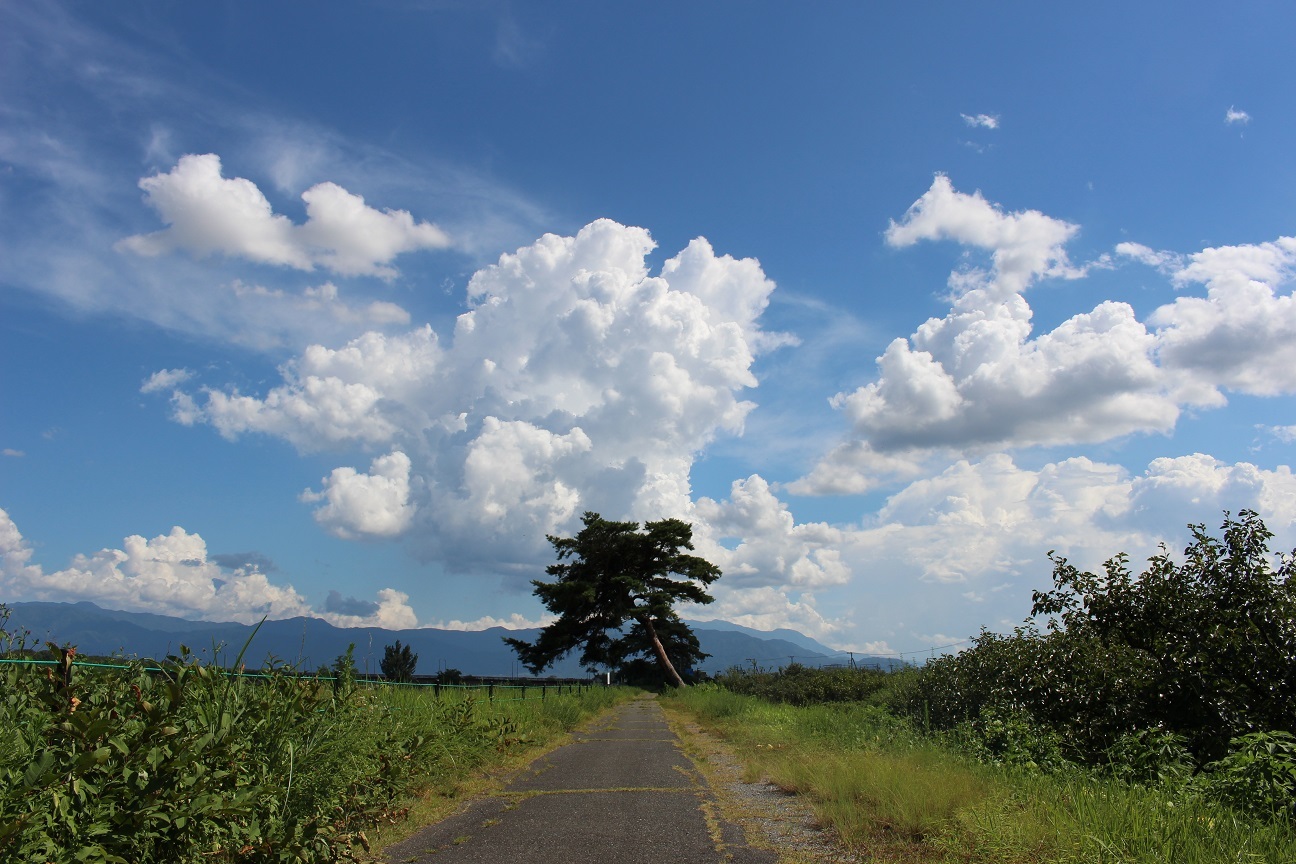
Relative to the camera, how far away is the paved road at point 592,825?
6816 mm

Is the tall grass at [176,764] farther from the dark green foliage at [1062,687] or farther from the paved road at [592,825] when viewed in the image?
the dark green foliage at [1062,687]

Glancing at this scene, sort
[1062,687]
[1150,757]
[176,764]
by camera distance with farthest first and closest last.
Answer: [1062,687] → [1150,757] → [176,764]

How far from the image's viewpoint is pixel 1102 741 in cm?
948

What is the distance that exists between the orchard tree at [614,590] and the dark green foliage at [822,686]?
433 inches

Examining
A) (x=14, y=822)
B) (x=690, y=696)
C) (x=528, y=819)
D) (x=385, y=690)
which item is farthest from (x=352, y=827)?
(x=690, y=696)

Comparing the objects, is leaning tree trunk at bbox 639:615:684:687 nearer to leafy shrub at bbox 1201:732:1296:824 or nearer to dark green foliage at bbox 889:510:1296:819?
dark green foliage at bbox 889:510:1296:819

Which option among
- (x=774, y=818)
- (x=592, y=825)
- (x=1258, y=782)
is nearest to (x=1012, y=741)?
(x=774, y=818)

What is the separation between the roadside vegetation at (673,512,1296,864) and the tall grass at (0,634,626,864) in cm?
445

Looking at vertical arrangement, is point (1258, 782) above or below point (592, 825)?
above

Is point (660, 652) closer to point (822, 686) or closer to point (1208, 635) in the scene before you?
point (822, 686)

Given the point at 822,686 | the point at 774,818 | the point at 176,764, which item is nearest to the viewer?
the point at 176,764

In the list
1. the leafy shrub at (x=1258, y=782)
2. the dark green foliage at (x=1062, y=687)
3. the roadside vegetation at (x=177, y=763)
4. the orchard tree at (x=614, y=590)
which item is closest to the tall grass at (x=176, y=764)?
the roadside vegetation at (x=177, y=763)

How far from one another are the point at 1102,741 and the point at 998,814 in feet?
14.2

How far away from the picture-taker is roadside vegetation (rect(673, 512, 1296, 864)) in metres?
5.57
